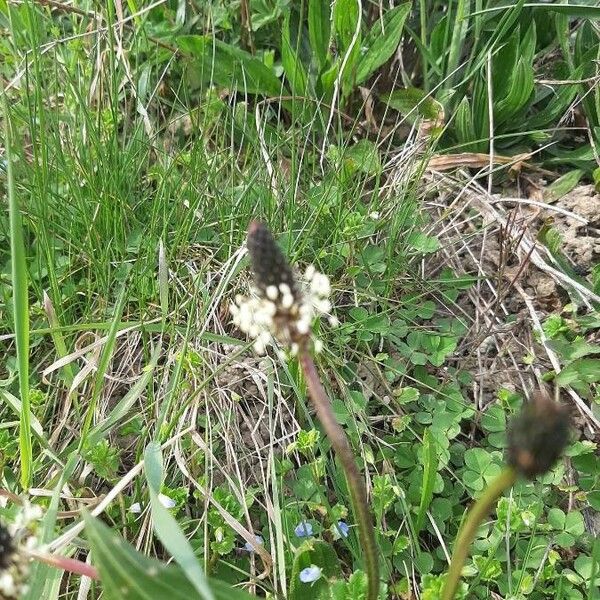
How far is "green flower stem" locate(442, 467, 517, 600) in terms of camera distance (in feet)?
2.25

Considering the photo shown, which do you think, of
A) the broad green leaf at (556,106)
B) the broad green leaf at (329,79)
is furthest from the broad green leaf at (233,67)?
the broad green leaf at (556,106)

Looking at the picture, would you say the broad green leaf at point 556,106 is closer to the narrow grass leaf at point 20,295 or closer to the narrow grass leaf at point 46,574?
the narrow grass leaf at point 20,295

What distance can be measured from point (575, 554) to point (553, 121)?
1283 mm

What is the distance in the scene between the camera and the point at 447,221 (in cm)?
197

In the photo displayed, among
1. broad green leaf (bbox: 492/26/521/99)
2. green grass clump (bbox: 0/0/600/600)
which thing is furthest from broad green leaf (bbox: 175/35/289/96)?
broad green leaf (bbox: 492/26/521/99)

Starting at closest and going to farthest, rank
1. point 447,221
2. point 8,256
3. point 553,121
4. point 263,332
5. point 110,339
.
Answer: point 263,332 → point 110,339 → point 8,256 → point 447,221 → point 553,121

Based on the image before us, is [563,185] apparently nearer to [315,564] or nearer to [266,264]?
[315,564]

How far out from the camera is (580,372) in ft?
4.92

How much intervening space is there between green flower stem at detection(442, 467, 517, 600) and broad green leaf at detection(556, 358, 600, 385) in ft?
2.38

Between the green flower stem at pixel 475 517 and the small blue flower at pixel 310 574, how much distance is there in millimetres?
308

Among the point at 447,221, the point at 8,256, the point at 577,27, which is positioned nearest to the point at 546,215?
the point at 447,221

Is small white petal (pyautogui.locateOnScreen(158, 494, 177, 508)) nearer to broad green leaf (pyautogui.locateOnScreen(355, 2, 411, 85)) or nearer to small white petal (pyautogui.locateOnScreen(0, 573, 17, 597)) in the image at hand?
small white petal (pyautogui.locateOnScreen(0, 573, 17, 597))

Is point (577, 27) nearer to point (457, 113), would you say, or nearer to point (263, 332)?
point (457, 113)

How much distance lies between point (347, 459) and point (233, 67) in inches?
64.1
